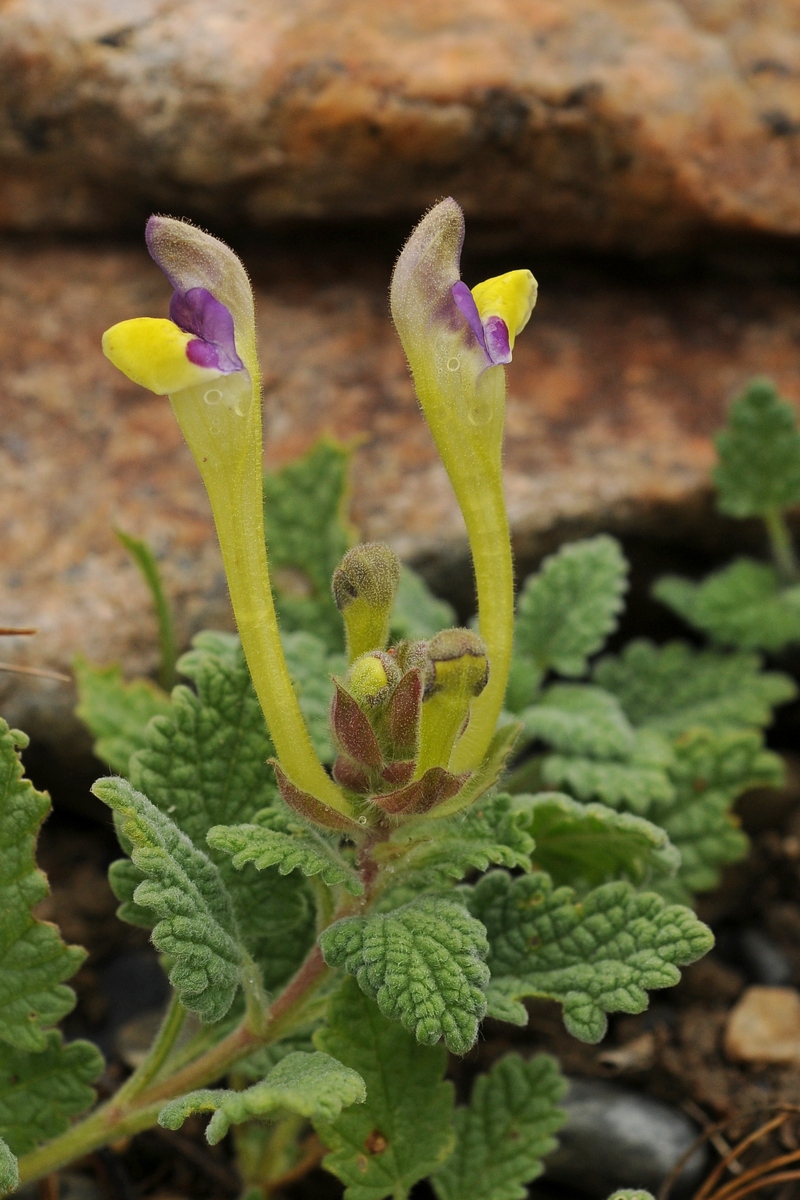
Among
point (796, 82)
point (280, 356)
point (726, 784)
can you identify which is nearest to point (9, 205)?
point (280, 356)

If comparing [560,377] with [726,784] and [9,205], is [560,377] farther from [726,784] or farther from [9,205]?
[9,205]

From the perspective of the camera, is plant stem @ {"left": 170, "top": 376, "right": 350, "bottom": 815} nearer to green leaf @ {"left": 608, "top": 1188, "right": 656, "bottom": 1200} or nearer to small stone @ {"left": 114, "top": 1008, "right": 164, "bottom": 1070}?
green leaf @ {"left": 608, "top": 1188, "right": 656, "bottom": 1200}

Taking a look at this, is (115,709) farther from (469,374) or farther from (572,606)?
(469,374)

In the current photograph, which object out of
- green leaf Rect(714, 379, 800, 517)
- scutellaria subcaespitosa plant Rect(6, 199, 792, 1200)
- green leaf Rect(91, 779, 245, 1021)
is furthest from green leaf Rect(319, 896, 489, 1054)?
green leaf Rect(714, 379, 800, 517)

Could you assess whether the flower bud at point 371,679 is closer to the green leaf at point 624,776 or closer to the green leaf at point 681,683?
the green leaf at point 624,776

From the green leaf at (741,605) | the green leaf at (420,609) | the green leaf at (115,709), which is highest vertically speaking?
the green leaf at (420,609)

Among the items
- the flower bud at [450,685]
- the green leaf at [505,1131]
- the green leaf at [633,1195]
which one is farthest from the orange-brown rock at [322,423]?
the green leaf at [633,1195]
